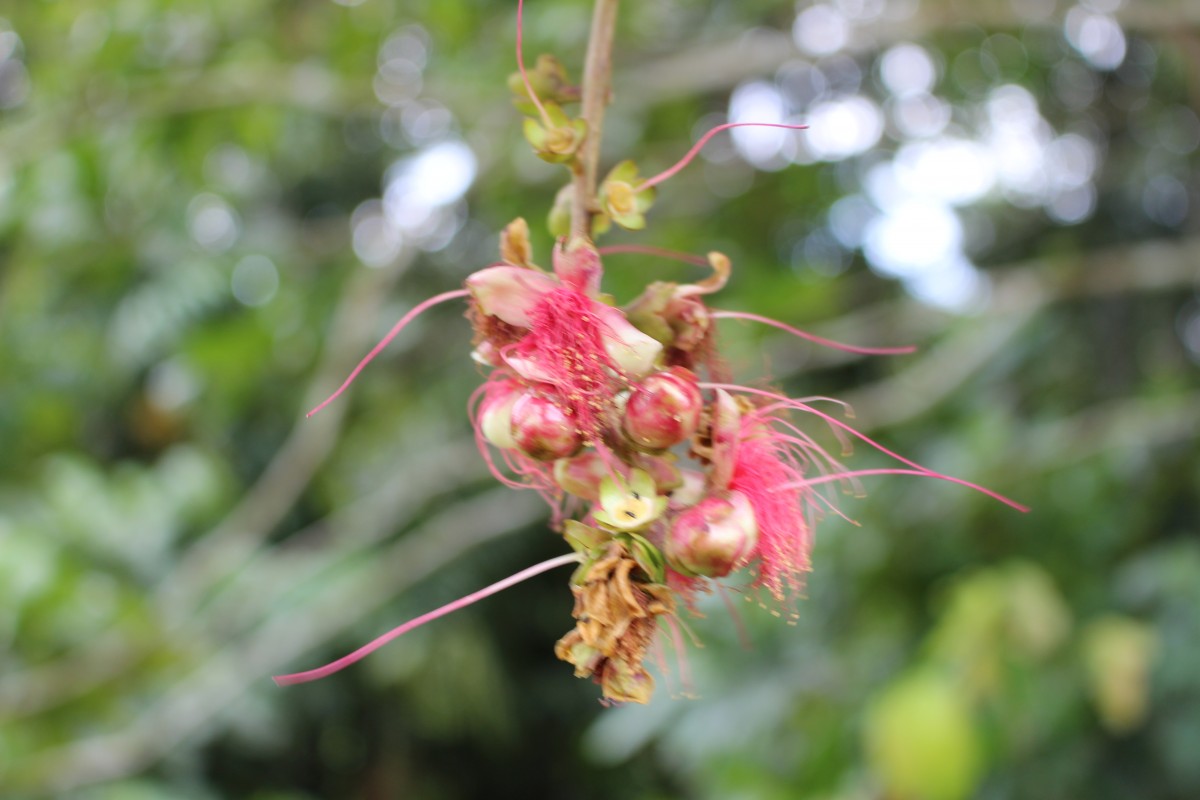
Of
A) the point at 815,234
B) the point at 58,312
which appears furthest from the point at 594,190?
the point at 58,312

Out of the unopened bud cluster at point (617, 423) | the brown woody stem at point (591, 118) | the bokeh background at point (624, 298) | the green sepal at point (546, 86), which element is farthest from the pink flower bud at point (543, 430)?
the bokeh background at point (624, 298)

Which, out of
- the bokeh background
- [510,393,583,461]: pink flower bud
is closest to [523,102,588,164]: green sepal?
[510,393,583,461]: pink flower bud

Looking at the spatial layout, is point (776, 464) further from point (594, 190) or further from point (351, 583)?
point (351, 583)

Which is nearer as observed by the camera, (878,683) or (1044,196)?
(878,683)

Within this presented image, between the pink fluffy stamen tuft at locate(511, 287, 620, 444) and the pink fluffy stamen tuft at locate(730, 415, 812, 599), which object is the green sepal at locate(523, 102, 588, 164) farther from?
the pink fluffy stamen tuft at locate(730, 415, 812, 599)

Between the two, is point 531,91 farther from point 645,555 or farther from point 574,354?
point 645,555

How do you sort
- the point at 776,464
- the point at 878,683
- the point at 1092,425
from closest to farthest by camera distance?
the point at 776,464 → the point at 878,683 → the point at 1092,425

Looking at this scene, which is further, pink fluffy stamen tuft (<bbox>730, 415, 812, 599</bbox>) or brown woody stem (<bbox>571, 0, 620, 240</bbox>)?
pink fluffy stamen tuft (<bbox>730, 415, 812, 599</bbox>)
